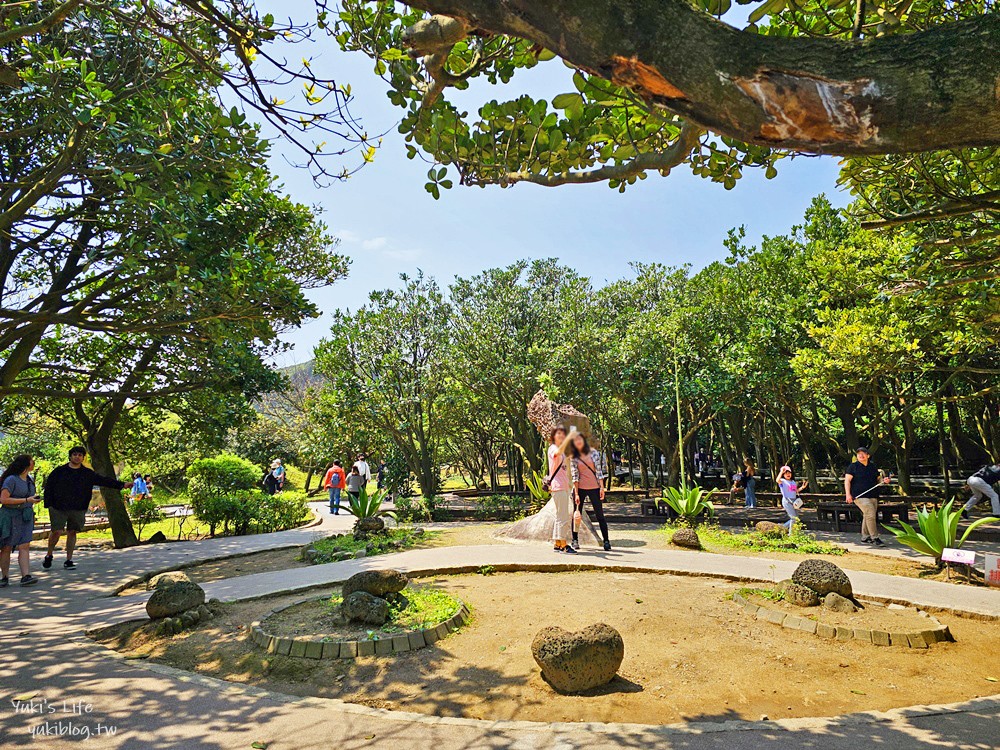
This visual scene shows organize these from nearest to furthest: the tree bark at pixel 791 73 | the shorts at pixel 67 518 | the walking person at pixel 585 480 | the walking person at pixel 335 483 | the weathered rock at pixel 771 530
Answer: the tree bark at pixel 791 73 < the shorts at pixel 67 518 < the walking person at pixel 585 480 < the weathered rock at pixel 771 530 < the walking person at pixel 335 483

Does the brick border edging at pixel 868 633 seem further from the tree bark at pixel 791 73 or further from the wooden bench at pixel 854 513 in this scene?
the wooden bench at pixel 854 513

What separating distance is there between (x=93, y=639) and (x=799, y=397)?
19.5m

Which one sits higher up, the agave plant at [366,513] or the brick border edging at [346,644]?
the agave plant at [366,513]

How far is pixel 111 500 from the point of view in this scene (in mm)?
13836

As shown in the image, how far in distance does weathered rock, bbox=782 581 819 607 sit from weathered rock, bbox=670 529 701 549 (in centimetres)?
422

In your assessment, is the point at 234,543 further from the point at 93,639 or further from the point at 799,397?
the point at 799,397

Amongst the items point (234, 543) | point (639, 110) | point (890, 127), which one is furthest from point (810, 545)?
point (234, 543)

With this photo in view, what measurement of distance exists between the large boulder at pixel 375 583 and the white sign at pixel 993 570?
7320mm

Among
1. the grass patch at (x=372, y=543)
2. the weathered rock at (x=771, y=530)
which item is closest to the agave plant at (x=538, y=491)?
the grass patch at (x=372, y=543)

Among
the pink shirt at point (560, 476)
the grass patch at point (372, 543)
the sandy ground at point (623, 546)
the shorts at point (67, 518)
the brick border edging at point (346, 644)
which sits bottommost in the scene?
the sandy ground at point (623, 546)

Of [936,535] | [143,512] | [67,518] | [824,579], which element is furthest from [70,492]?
[936,535]

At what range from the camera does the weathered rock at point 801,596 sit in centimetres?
612

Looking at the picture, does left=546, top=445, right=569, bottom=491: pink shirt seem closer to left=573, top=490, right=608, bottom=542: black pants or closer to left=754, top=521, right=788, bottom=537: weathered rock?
left=573, top=490, right=608, bottom=542: black pants

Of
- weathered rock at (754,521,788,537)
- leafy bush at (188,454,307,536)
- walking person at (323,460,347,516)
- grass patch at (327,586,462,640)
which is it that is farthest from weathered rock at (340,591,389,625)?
walking person at (323,460,347,516)
